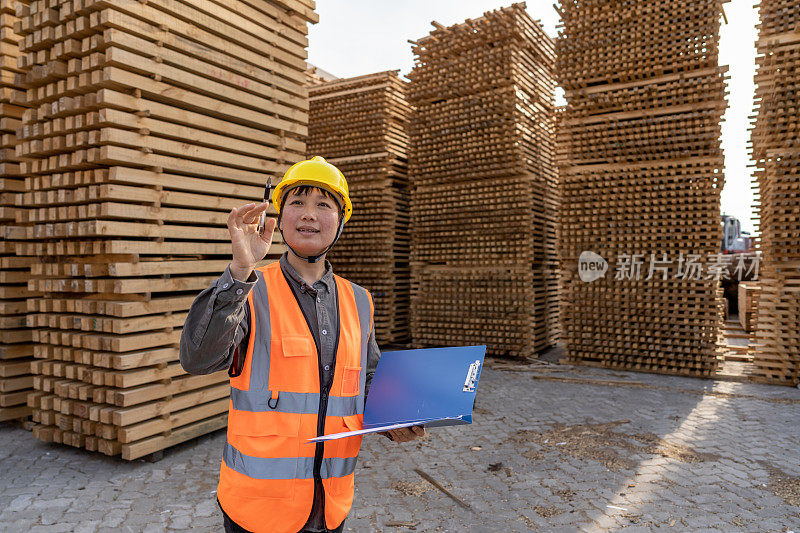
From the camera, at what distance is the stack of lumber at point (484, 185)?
10273 millimetres

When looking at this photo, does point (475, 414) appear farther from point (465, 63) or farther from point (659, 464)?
point (465, 63)

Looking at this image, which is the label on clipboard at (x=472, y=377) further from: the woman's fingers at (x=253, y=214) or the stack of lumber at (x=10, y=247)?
the stack of lumber at (x=10, y=247)

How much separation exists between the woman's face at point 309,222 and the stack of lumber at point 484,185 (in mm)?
8756

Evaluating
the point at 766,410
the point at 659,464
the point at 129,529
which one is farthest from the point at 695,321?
the point at 129,529

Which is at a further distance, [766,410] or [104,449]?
[766,410]

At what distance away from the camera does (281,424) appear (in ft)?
6.06

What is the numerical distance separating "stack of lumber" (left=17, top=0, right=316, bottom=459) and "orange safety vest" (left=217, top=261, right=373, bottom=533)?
3.29m

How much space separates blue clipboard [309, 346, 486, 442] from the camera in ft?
6.35

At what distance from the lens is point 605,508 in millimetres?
3998

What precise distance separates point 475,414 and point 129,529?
13.6 ft

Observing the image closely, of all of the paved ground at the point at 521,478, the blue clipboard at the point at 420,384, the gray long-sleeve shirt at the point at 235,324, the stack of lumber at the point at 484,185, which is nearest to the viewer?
the gray long-sleeve shirt at the point at 235,324

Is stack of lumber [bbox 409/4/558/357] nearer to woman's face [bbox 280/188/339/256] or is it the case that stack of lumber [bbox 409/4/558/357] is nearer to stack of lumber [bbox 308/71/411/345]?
stack of lumber [bbox 308/71/411/345]

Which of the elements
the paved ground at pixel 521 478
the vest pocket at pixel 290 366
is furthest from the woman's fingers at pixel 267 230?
the paved ground at pixel 521 478

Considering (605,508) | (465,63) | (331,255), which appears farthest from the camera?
(331,255)
